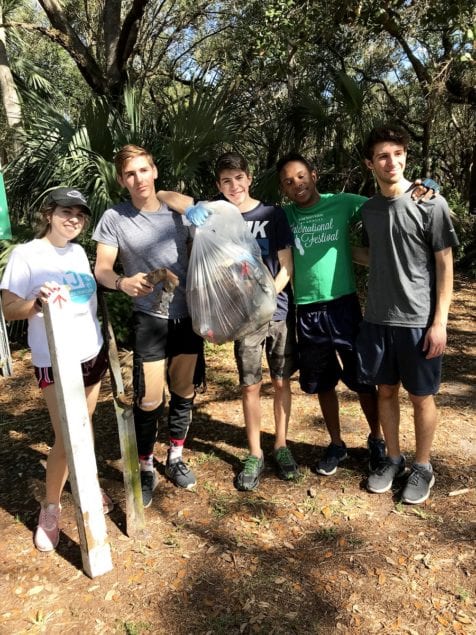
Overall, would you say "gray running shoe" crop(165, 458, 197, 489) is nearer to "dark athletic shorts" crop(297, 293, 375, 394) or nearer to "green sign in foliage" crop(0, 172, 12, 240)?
"dark athletic shorts" crop(297, 293, 375, 394)

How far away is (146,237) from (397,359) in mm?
1433

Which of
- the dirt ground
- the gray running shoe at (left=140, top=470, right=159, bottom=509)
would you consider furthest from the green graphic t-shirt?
the gray running shoe at (left=140, top=470, right=159, bottom=509)

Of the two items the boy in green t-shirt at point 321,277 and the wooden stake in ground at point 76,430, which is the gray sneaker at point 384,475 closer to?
the boy in green t-shirt at point 321,277

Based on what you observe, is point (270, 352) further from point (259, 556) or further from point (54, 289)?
point (54, 289)

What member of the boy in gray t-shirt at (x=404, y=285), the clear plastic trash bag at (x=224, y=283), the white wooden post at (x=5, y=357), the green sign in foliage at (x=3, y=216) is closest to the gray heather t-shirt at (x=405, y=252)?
the boy in gray t-shirt at (x=404, y=285)

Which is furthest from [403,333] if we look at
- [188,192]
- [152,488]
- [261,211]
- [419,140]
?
[419,140]

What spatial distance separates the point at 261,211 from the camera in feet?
9.10

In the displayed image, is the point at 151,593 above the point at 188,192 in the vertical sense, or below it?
below

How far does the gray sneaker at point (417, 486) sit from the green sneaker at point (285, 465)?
2.10ft

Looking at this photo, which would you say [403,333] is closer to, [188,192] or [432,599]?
[432,599]

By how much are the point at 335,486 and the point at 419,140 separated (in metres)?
10.4

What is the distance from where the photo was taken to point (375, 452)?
3.17m

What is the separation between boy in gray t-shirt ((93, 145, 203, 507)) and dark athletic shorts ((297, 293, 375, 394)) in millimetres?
617

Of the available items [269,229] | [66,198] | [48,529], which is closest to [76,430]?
[48,529]
